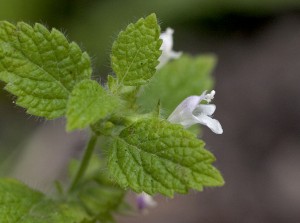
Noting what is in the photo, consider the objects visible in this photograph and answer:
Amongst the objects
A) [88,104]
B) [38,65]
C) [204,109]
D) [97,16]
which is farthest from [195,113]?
[97,16]

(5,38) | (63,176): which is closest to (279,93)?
(63,176)

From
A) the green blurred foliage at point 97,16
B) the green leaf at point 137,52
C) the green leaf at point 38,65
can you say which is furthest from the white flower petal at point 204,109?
the green blurred foliage at point 97,16

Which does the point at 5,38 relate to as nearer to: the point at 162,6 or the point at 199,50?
the point at 162,6

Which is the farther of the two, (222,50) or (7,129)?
(222,50)

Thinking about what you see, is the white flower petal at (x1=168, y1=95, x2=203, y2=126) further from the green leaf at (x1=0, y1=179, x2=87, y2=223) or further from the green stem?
the green leaf at (x1=0, y1=179, x2=87, y2=223)

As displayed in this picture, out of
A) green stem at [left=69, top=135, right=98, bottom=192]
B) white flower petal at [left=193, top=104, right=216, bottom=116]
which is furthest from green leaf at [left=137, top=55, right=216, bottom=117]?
white flower petal at [left=193, top=104, right=216, bottom=116]

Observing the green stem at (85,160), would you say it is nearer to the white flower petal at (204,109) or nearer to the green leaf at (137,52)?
the green leaf at (137,52)
